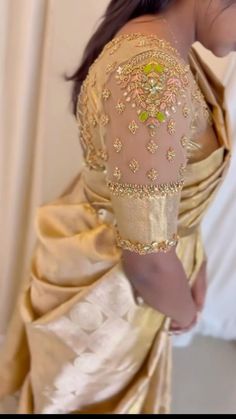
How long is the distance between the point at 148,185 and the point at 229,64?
1.74 ft

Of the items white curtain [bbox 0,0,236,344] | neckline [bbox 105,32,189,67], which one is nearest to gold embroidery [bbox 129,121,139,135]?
neckline [bbox 105,32,189,67]

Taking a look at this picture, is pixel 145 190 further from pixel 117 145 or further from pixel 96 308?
pixel 96 308

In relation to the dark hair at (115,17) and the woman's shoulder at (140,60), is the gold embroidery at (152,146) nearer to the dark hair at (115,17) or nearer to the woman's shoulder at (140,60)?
the woman's shoulder at (140,60)

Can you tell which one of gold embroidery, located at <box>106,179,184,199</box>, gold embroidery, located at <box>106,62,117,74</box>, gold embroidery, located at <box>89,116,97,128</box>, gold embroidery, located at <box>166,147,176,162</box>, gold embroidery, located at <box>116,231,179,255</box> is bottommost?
gold embroidery, located at <box>116,231,179,255</box>

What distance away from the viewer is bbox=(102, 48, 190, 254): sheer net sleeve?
529 mm

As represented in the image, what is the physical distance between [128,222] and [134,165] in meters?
0.08

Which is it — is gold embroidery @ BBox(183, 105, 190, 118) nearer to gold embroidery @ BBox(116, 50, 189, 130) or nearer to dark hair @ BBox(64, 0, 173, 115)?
gold embroidery @ BBox(116, 50, 189, 130)

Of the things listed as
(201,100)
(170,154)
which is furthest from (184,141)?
(201,100)

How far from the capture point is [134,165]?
552mm

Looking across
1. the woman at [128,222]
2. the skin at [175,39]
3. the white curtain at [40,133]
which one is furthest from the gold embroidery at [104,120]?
the white curtain at [40,133]

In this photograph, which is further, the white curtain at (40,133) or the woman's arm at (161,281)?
the white curtain at (40,133)

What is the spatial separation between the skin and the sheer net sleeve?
2.3 inches

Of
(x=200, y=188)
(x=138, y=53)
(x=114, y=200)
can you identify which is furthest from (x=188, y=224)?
(x=138, y=53)

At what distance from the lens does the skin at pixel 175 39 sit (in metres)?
0.60
